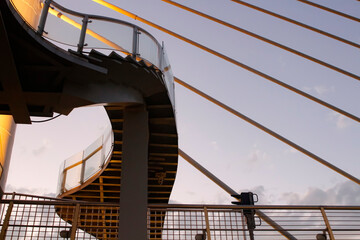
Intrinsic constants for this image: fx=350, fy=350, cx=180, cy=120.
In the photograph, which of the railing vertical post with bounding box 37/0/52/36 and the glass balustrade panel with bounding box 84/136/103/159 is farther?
the glass balustrade panel with bounding box 84/136/103/159

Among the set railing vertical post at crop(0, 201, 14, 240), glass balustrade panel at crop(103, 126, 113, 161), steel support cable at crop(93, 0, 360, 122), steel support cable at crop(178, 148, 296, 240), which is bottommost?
railing vertical post at crop(0, 201, 14, 240)

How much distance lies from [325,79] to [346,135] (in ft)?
6.25

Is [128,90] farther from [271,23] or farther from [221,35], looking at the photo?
[271,23]

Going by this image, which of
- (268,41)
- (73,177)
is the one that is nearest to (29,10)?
(73,177)

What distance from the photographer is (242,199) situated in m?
7.70

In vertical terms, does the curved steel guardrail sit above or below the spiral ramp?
above

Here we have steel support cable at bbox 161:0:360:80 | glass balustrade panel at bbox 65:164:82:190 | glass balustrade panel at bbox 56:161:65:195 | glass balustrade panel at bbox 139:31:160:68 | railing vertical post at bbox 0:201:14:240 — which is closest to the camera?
railing vertical post at bbox 0:201:14:240

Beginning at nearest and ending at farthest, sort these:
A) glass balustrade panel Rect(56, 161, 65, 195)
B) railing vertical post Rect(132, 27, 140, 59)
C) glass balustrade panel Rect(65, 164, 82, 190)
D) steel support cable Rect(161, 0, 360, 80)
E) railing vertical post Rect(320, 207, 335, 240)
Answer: railing vertical post Rect(132, 27, 140, 59), railing vertical post Rect(320, 207, 335, 240), steel support cable Rect(161, 0, 360, 80), glass balustrade panel Rect(65, 164, 82, 190), glass balustrade panel Rect(56, 161, 65, 195)

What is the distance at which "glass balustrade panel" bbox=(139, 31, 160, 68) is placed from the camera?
5.88 m

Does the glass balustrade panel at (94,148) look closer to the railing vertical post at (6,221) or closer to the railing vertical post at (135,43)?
the railing vertical post at (6,221)

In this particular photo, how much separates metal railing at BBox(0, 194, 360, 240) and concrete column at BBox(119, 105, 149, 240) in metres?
0.49

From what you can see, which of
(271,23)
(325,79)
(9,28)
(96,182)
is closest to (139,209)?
(9,28)

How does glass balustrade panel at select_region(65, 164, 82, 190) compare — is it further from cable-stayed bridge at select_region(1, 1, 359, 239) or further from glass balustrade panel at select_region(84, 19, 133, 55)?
glass balustrade panel at select_region(84, 19, 133, 55)

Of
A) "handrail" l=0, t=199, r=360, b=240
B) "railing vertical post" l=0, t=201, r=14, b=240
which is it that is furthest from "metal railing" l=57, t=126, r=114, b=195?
"railing vertical post" l=0, t=201, r=14, b=240
